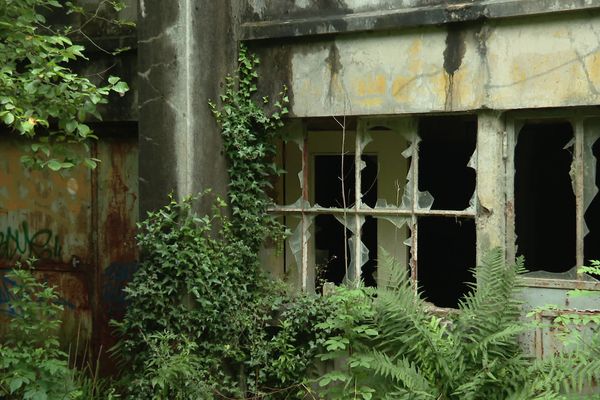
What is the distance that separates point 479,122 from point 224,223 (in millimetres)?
2197

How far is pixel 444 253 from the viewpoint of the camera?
408 inches

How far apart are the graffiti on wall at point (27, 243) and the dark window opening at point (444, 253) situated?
189 inches

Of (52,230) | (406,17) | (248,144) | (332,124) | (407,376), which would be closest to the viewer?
(407,376)

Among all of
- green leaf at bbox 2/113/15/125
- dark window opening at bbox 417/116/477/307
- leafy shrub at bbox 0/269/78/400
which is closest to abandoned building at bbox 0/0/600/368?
leafy shrub at bbox 0/269/78/400

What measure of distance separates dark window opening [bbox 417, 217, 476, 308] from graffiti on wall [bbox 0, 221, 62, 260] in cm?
480

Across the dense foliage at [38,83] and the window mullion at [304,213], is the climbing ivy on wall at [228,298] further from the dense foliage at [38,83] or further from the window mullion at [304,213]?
the dense foliage at [38,83]

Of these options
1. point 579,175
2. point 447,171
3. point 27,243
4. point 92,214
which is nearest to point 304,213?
point 92,214

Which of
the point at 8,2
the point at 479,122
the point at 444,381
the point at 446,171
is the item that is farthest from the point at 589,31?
the point at 446,171

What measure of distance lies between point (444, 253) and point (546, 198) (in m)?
1.74

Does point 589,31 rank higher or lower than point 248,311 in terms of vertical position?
higher

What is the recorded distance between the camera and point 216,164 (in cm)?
634

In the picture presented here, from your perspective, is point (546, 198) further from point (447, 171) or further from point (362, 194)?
point (362, 194)

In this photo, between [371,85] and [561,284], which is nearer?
[561,284]

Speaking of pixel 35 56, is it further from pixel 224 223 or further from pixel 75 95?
pixel 224 223
